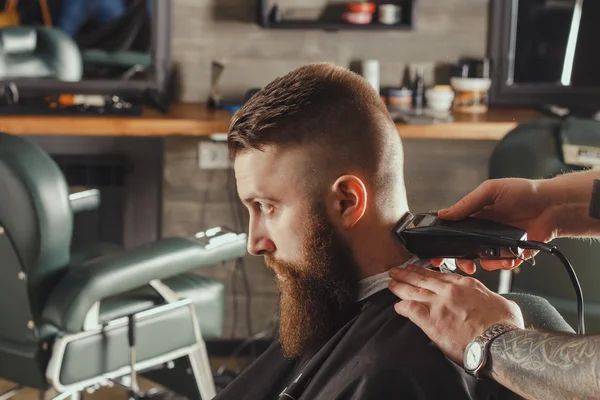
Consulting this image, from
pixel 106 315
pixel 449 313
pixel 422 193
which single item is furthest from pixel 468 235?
pixel 422 193

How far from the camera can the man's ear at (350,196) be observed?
1.37 metres

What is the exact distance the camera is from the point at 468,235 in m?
1.27

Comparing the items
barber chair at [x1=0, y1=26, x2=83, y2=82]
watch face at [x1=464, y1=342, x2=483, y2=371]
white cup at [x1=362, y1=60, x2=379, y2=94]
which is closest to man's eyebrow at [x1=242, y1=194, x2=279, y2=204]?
watch face at [x1=464, y1=342, x2=483, y2=371]

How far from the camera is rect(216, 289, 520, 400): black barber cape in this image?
121 centimetres

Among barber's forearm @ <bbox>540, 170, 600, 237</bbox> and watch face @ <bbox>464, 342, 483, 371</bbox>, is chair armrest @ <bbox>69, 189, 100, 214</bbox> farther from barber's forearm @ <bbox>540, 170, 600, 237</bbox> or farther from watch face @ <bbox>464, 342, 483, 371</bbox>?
watch face @ <bbox>464, 342, 483, 371</bbox>

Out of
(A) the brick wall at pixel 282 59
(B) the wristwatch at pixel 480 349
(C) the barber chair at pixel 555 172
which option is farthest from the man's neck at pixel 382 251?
(A) the brick wall at pixel 282 59

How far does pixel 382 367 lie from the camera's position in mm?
1254

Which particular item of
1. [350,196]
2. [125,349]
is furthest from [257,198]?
[125,349]

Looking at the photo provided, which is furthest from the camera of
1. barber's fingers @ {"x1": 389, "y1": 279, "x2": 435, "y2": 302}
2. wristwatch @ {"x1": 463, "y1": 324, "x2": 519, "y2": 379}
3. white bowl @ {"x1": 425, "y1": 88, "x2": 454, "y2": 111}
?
white bowl @ {"x1": 425, "y1": 88, "x2": 454, "y2": 111}

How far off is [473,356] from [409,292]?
158mm

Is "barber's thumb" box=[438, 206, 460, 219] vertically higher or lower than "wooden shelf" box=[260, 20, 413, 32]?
lower

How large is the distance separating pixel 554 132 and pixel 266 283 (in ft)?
4.31

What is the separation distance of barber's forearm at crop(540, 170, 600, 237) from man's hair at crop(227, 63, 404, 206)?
30 cm

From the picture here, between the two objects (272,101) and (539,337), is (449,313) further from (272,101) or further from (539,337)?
(272,101)
